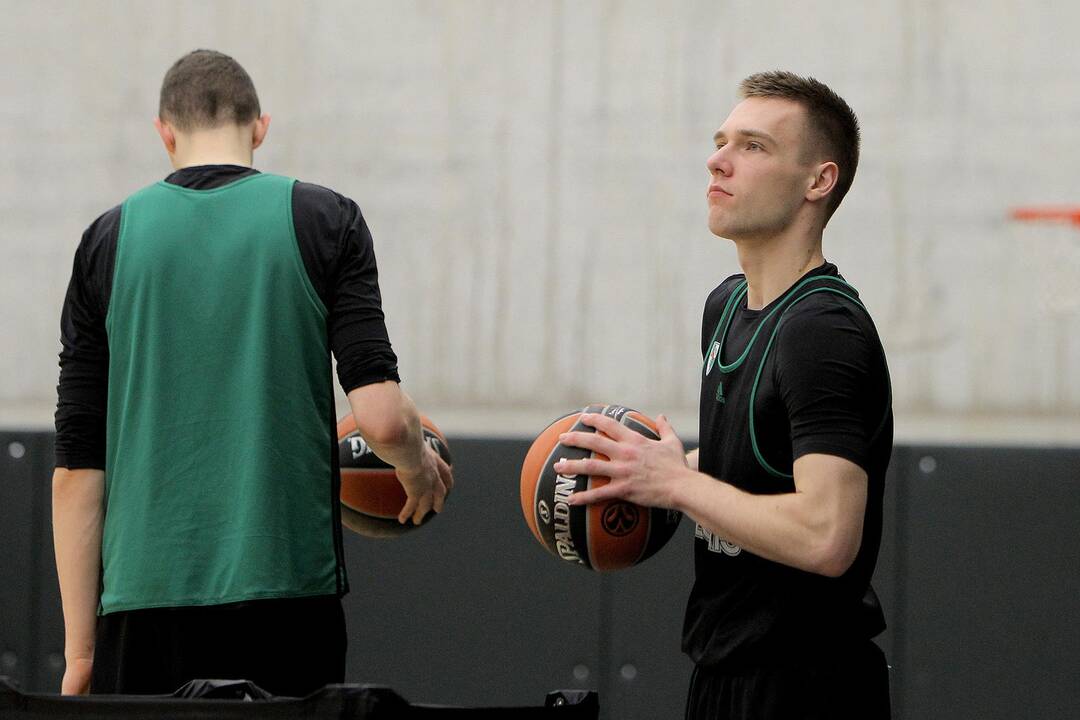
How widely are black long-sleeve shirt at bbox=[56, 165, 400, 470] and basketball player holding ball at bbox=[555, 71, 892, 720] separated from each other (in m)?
0.48

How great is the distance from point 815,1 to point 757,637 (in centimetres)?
478

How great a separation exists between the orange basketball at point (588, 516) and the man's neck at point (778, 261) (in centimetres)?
40

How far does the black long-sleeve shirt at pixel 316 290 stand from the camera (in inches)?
109

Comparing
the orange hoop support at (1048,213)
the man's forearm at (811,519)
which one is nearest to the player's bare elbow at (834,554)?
the man's forearm at (811,519)

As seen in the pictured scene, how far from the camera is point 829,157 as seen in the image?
268 centimetres

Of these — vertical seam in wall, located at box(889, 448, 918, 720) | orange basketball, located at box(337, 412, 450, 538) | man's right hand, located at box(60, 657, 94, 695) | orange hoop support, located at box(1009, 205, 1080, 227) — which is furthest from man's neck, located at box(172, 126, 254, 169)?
orange hoop support, located at box(1009, 205, 1080, 227)

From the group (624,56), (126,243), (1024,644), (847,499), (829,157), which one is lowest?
(1024,644)

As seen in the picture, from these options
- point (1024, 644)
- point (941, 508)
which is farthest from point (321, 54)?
point (1024, 644)

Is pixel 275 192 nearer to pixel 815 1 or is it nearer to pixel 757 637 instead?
pixel 757 637

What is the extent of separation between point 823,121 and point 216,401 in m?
1.38

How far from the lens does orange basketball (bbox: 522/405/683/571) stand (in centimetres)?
273

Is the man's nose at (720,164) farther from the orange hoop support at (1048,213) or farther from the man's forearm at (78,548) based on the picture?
the orange hoop support at (1048,213)

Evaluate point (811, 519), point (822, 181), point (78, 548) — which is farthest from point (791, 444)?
point (78, 548)

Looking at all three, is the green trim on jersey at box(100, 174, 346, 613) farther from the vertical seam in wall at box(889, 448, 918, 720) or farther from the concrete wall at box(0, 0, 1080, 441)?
the concrete wall at box(0, 0, 1080, 441)
